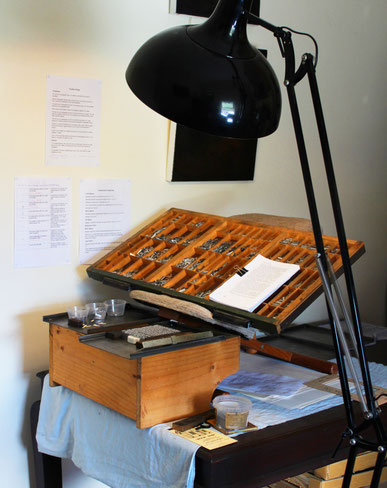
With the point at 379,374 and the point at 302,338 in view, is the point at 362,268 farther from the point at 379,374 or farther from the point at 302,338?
the point at 379,374

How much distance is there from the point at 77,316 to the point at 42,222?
46cm

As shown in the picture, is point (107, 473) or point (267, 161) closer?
point (107, 473)

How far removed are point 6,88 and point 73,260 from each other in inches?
24.7

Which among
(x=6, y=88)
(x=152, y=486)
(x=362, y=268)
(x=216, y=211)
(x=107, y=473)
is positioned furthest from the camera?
(x=362, y=268)

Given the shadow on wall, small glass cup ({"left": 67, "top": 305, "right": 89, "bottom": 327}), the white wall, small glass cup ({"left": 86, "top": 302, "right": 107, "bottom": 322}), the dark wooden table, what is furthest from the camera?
the shadow on wall

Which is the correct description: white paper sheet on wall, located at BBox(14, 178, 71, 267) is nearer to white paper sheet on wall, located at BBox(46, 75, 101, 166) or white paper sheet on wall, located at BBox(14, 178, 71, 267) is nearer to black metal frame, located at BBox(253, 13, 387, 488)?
white paper sheet on wall, located at BBox(46, 75, 101, 166)

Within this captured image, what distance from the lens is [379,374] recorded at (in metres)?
2.09

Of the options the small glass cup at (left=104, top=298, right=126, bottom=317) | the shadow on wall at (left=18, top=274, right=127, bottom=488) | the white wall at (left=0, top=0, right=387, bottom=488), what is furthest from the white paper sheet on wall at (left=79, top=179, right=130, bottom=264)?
the small glass cup at (left=104, top=298, right=126, bottom=317)

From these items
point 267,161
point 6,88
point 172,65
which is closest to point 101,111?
Result: point 6,88

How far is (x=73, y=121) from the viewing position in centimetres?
221

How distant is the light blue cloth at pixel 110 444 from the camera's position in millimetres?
1526

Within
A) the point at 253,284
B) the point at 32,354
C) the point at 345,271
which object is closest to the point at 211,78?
the point at 345,271

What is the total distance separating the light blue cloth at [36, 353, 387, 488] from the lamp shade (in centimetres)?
76

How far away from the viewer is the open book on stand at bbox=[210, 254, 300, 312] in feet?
5.79
